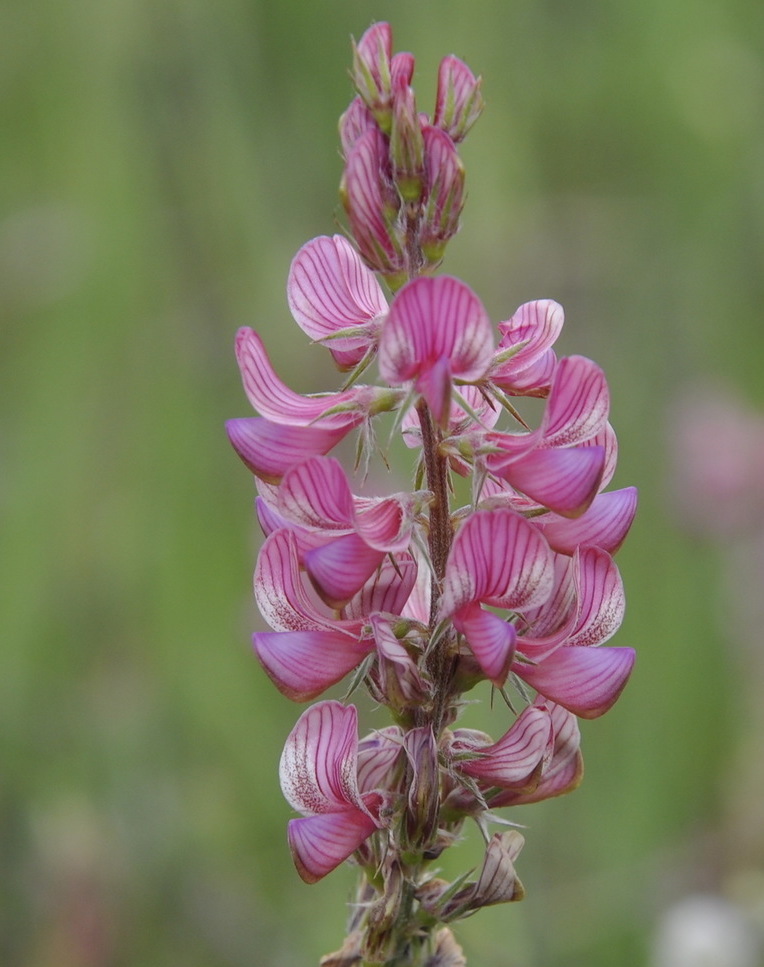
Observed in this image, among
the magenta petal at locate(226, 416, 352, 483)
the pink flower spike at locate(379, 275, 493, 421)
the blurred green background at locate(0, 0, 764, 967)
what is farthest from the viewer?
the blurred green background at locate(0, 0, 764, 967)

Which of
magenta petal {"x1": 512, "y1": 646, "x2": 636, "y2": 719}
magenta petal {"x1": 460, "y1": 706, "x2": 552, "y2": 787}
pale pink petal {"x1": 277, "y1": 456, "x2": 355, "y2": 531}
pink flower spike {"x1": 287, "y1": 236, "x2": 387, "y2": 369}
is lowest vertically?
magenta petal {"x1": 460, "y1": 706, "x2": 552, "y2": 787}

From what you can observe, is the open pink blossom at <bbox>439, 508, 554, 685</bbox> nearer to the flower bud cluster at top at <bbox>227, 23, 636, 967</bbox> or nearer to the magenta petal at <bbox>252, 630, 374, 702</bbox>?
the flower bud cluster at top at <bbox>227, 23, 636, 967</bbox>

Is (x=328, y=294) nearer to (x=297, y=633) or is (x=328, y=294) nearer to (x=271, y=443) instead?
(x=271, y=443)

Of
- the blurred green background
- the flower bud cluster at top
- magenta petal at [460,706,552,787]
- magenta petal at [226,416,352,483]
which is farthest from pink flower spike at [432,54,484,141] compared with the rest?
the blurred green background

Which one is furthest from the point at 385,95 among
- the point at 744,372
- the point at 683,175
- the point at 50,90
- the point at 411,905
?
the point at 683,175

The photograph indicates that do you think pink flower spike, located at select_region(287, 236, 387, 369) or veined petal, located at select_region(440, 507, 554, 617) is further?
pink flower spike, located at select_region(287, 236, 387, 369)

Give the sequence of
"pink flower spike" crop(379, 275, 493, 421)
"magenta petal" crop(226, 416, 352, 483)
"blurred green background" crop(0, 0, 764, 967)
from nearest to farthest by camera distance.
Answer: "pink flower spike" crop(379, 275, 493, 421) → "magenta petal" crop(226, 416, 352, 483) → "blurred green background" crop(0, 0, 764, 967)

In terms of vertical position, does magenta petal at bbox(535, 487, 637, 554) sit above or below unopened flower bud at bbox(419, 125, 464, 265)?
below

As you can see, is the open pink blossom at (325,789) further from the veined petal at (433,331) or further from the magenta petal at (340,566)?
the veined petal at (433,331)
